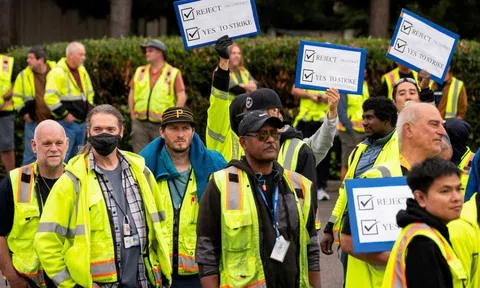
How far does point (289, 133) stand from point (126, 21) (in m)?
14.4

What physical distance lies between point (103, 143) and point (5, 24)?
52.6 ft

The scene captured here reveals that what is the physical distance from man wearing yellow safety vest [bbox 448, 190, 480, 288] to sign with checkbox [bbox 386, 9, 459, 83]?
4144mm

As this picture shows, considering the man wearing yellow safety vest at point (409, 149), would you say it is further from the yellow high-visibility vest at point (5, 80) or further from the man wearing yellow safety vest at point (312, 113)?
the yellow high-visibility vest at point (5, 80)

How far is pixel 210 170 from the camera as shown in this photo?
718 centimetres

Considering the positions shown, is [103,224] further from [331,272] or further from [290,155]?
[331,272]

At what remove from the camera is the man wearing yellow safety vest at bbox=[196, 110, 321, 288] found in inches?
229

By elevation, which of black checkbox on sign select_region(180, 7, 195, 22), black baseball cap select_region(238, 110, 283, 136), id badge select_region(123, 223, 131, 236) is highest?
black checkbox on sign select_region(180, 7, 195, 22)

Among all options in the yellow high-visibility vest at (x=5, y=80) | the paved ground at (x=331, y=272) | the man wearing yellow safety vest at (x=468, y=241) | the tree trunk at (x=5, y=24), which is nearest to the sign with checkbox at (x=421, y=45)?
the paved ground at (x=331, y=272)

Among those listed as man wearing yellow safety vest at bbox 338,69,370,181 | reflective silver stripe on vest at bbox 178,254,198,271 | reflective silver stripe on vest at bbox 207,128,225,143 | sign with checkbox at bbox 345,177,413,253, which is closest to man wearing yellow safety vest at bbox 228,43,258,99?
man wearing yellow safety vest at bbox 338,69,370,181

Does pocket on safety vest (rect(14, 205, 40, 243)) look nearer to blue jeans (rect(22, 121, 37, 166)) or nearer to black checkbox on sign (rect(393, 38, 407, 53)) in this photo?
black checkbox on sign (rect(393, 38, 407, 53))

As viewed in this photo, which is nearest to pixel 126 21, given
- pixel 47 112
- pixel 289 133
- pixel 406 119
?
pixel 47 112

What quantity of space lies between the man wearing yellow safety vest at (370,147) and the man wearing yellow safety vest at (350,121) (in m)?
6.20

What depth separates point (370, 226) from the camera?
18.5 ft

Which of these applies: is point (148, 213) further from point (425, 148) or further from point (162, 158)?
point (425, 148)
